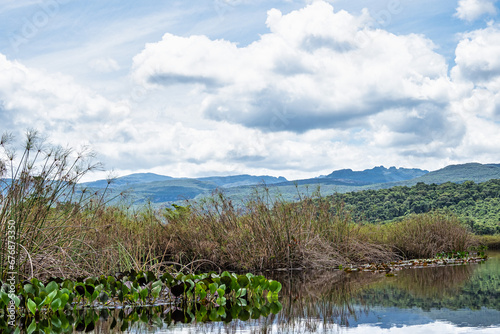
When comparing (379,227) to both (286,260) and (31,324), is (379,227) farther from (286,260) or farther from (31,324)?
(31,324)

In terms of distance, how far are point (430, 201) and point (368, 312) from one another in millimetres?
26214

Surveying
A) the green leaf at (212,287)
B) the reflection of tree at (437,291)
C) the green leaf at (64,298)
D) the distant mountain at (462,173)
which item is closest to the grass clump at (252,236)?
the reflection of tree at (437,291)

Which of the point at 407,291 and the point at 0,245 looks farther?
the point at 407,291

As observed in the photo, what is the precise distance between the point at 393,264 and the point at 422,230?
8.66 ft

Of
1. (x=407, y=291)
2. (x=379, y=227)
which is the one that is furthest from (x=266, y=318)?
(x=379, y=227)

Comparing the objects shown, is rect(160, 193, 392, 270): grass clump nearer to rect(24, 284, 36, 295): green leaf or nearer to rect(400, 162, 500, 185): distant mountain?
rect(24, 284, 36, 295): green leaf

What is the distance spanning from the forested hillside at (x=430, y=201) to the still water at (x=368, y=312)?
19.7 m

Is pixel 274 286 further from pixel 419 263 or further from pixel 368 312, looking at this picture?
pixel 419 263

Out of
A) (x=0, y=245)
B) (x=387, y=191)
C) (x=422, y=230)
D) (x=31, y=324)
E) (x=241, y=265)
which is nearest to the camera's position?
(x=31, y=324)

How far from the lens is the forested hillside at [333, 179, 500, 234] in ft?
92.0

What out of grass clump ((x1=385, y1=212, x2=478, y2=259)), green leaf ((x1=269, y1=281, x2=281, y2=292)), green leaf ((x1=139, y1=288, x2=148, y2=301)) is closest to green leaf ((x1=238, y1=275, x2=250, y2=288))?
green leaf ((x1=269, y1=281, x2=281, y2=292))

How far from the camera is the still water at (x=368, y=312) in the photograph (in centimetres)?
445

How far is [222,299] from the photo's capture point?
5.82 meters

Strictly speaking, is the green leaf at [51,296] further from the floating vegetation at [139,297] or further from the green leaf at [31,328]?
the green leaf at [31,328]
